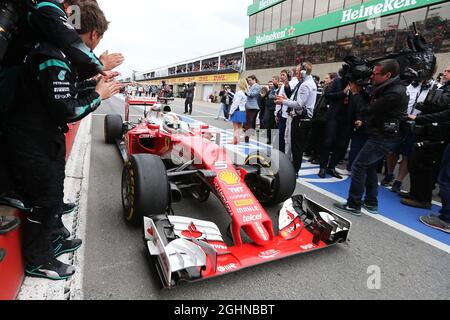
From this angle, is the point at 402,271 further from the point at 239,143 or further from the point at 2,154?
the point at 239,143

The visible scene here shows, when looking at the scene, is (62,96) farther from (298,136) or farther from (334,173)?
(334,173)

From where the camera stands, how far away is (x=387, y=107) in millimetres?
3195

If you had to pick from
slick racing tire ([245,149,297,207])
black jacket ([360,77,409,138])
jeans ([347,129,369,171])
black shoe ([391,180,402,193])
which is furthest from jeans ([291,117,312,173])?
black shoe ([391,180,402,193])

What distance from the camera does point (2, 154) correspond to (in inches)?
68.2

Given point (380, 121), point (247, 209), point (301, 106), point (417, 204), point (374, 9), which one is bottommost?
point (417, 204)

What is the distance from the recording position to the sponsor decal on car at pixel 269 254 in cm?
217

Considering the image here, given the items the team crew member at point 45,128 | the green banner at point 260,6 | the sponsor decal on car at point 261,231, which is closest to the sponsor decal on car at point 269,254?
the sponsor decal on car at point 261,231

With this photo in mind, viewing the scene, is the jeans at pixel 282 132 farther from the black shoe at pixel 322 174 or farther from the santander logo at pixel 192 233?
the santander logo at pixel 192 233

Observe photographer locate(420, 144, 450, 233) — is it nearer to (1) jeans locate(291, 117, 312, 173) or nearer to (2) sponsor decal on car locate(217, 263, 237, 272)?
(1) jeans locate(291, 117, 312, 173)

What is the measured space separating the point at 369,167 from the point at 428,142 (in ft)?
3.38

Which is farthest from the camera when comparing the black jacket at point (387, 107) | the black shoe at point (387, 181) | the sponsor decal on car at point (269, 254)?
the black shoe at point (387, 181)

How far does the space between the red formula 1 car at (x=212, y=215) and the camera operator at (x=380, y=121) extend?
916mm

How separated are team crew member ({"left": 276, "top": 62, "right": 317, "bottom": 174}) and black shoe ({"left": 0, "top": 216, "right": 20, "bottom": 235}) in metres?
3.48

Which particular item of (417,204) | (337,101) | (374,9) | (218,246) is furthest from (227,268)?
(374,9)
